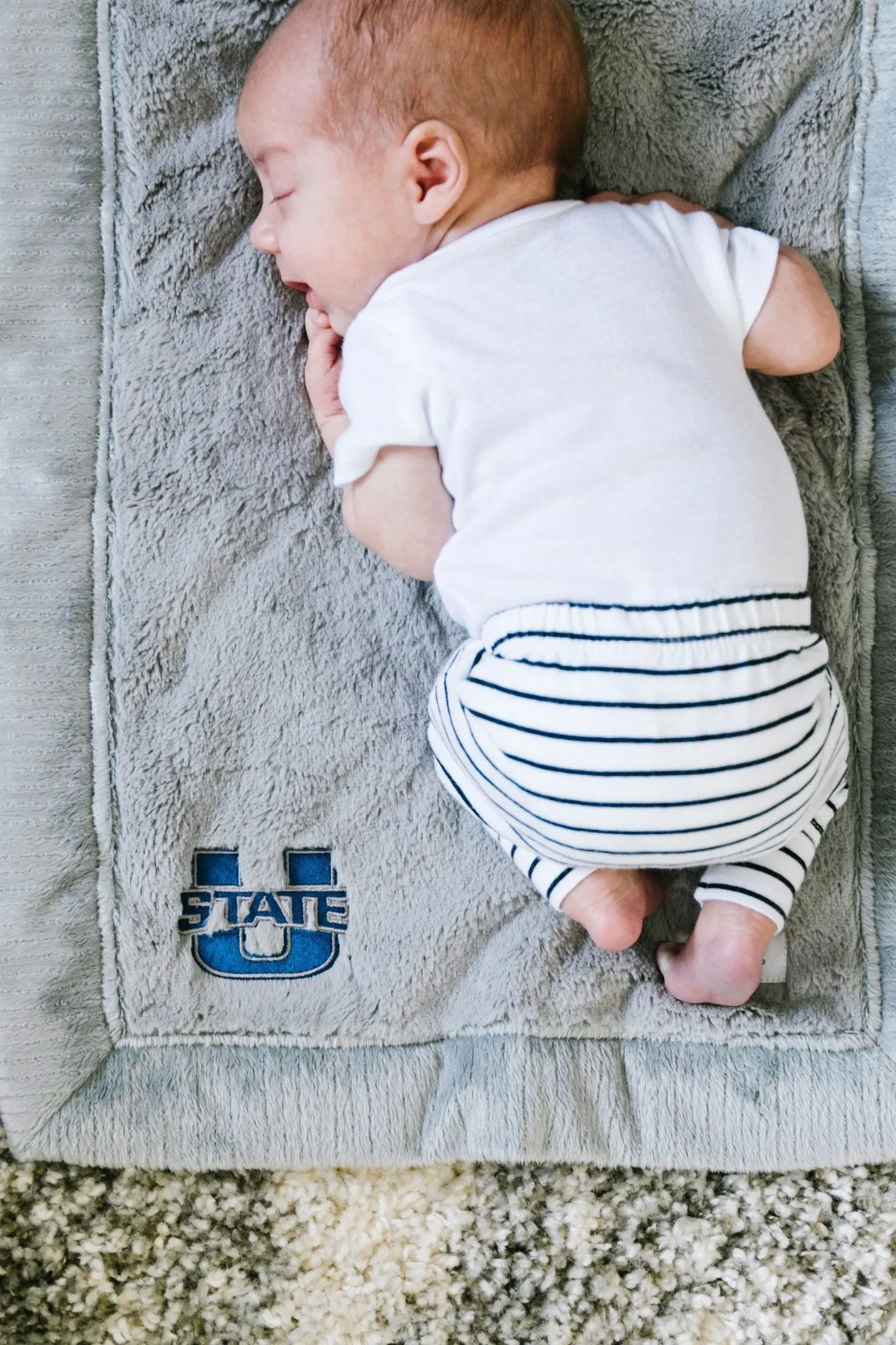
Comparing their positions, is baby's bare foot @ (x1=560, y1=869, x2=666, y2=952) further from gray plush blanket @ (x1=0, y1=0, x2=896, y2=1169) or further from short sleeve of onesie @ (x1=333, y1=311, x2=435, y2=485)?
short sleeve of onesie @ (x1=333, y1=311, x2=435, y2=485)

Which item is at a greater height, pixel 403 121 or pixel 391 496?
pixel 403 121

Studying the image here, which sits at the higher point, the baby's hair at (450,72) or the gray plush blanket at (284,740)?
the baby's hair at (450,72)

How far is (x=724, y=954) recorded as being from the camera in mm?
890

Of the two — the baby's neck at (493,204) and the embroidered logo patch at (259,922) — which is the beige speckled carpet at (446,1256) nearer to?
the embroidered logo patch at (259,922)

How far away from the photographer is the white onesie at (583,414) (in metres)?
0.79

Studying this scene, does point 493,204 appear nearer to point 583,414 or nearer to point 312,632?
point 583,414

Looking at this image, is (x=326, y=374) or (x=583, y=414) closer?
(x=583, y=414)

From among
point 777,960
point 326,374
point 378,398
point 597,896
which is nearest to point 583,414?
point 378,398

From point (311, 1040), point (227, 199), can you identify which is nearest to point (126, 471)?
point (227, 199)

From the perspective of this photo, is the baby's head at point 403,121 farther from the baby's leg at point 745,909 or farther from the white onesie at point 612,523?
the baby's leg at point 745,909

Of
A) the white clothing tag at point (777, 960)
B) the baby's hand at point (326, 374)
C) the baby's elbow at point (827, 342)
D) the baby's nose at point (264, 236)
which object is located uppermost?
the baby's nose at point (264, 236)

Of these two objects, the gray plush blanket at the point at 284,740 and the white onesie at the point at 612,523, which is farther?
the gray plush blanket at the point at 284,740

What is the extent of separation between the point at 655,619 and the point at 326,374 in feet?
1.21

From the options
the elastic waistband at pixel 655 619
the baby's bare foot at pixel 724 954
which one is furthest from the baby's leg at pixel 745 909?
the elastic waistband at pixel 655 619
